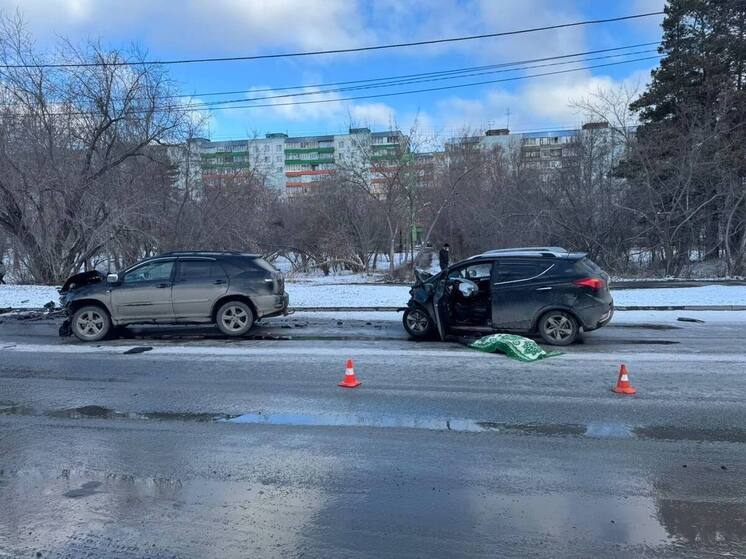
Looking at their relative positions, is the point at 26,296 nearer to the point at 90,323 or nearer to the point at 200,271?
the point at 90,323

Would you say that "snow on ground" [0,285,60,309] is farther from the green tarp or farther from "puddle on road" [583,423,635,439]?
"puddle on road" [583,423,635,439]

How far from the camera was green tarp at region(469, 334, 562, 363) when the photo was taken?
333 inches

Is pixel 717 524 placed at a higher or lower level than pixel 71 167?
lower

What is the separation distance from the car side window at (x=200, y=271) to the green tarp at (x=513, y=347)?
5285 mm

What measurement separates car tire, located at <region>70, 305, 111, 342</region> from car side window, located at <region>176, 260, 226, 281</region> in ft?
5.39

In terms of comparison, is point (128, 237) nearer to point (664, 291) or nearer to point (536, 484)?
point (664, 291)

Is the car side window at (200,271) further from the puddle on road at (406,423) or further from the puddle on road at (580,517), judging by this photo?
the puddle on road at (580,517)

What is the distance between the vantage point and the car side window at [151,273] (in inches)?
434

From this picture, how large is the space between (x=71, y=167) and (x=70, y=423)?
1990 cm

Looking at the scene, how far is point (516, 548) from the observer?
321 centimetres

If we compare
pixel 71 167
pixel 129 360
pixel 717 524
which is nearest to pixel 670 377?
pixel 717 524

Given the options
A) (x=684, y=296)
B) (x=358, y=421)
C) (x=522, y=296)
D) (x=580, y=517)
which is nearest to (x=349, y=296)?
(x=522, y=296)

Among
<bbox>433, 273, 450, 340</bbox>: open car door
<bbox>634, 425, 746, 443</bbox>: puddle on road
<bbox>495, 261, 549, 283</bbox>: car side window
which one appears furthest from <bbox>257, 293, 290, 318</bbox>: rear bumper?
<bbox>634, 425, 746, 443</bbox>: puddle on road

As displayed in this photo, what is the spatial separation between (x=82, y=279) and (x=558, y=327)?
Result: 958 centimetres
